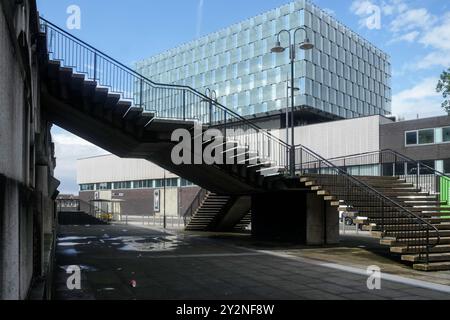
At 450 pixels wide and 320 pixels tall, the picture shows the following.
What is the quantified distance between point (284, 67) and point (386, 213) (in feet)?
153

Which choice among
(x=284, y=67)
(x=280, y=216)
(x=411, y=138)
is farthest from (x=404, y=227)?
(x=284, y=67)

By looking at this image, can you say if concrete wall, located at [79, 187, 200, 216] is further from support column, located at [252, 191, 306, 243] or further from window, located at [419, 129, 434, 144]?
support column, located at [252, 191, 306, 243]

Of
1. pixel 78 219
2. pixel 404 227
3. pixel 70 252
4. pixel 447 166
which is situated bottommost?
pixel 78 219

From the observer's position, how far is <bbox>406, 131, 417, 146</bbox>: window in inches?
1593

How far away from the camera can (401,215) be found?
16234mm

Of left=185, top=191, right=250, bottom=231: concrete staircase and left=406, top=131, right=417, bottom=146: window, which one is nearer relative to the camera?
left=185, top=191, right=250, bottom=231: concrete staircase

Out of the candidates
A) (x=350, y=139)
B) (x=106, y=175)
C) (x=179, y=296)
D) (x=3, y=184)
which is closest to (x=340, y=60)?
(x=350, y=139)

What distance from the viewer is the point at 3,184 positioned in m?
3.90

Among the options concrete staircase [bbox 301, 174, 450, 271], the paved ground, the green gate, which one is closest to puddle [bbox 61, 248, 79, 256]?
the paved ground

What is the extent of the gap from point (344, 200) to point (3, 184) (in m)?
14.3

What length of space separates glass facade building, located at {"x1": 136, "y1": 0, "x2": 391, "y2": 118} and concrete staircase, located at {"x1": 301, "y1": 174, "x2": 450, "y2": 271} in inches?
1579

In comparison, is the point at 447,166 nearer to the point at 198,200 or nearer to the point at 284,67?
the point at 198,200

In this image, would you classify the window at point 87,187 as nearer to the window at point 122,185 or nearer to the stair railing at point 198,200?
the window at point 122,185

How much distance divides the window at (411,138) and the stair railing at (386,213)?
934 inches
